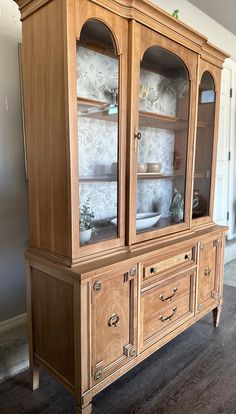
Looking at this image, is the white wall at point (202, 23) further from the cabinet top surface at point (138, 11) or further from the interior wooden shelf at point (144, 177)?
the interior wooden shelf at point (144, 177)

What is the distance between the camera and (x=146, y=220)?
5.63ft

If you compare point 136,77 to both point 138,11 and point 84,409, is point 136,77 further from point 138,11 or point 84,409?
point 84,409

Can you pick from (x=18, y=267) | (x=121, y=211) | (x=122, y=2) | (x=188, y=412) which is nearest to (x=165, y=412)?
(x=188, y=412)

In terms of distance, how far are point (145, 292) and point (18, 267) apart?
0.82 metres

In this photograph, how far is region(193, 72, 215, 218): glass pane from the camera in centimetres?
199

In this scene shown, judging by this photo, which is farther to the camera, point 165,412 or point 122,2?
point 165,412

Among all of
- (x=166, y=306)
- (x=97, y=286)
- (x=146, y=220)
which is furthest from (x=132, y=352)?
(x=146, y=220)

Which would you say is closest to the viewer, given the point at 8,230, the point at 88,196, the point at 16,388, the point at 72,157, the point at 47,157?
the point at 72,157

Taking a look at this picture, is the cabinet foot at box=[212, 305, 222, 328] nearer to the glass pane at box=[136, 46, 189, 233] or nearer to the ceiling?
the glass pane at box=[136, 46, 189, 233]

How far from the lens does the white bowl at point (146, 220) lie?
1.64 m

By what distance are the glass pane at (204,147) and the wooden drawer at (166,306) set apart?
1.65ft

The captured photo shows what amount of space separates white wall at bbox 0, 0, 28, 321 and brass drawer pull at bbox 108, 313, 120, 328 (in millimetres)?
751

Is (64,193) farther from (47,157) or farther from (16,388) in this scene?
(16,388)

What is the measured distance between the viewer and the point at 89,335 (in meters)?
1.29
